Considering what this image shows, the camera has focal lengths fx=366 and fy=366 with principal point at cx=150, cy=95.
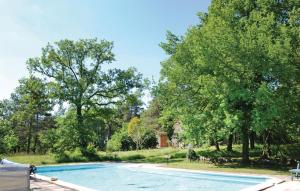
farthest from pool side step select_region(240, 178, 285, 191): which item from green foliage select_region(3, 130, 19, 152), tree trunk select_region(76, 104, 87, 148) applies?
tree trunk select_region(76, 104, 87, 148)

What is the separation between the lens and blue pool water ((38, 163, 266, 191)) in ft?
63.0

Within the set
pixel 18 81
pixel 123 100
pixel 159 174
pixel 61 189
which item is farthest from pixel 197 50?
pixel 18 81

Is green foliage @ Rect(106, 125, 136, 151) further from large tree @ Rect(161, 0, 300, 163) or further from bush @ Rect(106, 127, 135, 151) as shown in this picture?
large tree @ Rect(161, 0, 300, 163)

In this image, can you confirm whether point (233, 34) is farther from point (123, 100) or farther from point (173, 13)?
point (123, 100)

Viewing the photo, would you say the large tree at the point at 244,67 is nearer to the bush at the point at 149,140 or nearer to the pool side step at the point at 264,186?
the pool side step at the point at 264,186

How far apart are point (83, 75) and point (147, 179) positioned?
1769 centimetres

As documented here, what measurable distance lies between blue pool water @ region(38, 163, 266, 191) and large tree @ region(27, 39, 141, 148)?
8.76 meters

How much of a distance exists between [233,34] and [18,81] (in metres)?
23.7

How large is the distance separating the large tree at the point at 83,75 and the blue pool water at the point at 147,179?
8.76 m

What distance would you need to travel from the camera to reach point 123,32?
27.7m

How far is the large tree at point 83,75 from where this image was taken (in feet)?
119

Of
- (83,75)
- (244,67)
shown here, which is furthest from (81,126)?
(244,67)

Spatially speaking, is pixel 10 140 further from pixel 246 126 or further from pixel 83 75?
pixel 246 126

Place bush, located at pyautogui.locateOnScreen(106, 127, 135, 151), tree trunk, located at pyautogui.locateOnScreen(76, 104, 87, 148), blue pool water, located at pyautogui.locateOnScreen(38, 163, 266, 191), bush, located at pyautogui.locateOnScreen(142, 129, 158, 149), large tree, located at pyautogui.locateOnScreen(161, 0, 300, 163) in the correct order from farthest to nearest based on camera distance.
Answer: bush, located at pyautogui.locateOnScreen(142, 129, 158, 149)
bush, located at pyautogui.locateOnScreen(106, 127, 135, 151)
tree trunk, located at pyautogui.locateOnScreen(76, 104, 87, 148)
large tree, located at pyautogui.locateOnScreen(161, 0, 300, 163)
blue pool water, located at pyautogui.locateOnScreen(38, 163, 266, 191)
